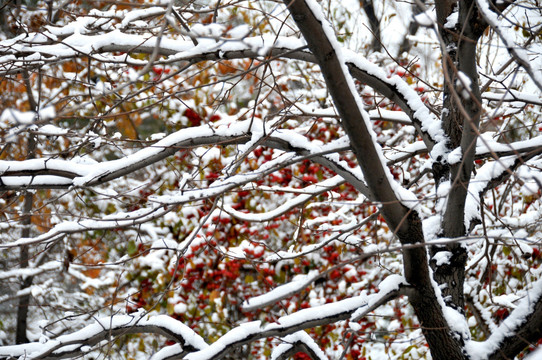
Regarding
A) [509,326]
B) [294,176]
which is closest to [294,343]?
[294,176]

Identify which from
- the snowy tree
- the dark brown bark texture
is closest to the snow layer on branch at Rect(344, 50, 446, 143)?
the snowy tree

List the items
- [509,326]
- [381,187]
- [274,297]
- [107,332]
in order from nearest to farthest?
[274,297]
[381,187]
[509,326]
[107,332]

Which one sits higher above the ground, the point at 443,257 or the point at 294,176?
the point at 294,176

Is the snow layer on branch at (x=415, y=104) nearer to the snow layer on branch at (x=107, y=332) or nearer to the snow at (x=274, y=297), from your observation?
the snow at (x=274, y=297)

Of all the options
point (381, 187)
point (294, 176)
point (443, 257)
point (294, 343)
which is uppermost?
point (294, 176)

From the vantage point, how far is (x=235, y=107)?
5750 mm

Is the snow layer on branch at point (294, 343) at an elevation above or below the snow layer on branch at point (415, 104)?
below

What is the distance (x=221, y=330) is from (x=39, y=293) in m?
1.87

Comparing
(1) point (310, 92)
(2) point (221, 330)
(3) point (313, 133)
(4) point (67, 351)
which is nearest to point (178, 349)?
(4) point (67, 351)

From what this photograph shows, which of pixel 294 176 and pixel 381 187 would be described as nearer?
pixel 381 187

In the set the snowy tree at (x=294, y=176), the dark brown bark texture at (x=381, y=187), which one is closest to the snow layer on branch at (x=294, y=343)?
the snowy tree at (x=294, y=176)

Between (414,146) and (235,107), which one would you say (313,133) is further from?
(414,146)

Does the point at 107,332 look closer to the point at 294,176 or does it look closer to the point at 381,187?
the point at 294,176

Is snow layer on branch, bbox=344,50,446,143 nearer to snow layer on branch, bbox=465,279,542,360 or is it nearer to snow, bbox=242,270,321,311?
snow layer on branch, bbox=465,279,542,360
